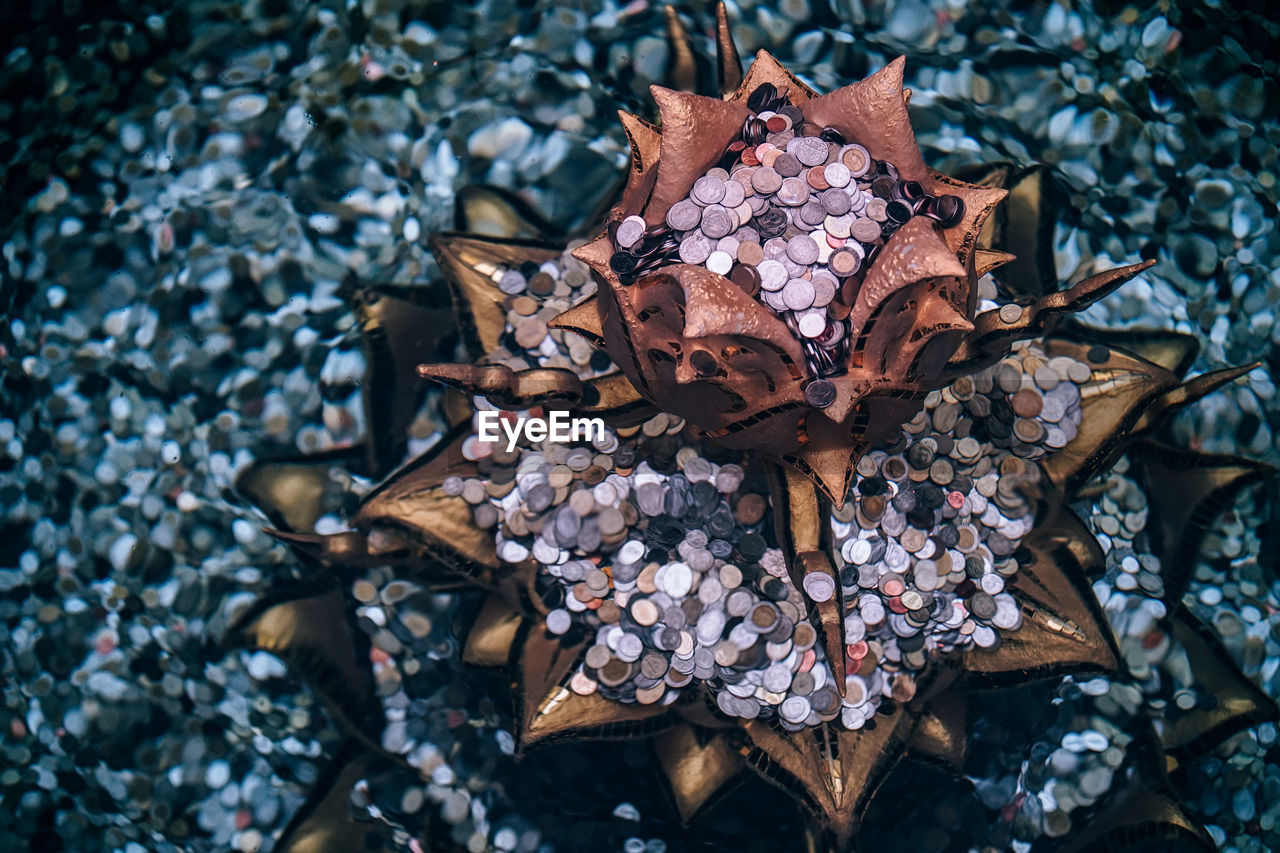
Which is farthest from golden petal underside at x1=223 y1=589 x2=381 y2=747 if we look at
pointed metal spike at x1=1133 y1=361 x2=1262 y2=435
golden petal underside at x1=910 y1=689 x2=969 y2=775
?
pointed metal spike at x1=1133 y1=361 x2=1262 y2=435

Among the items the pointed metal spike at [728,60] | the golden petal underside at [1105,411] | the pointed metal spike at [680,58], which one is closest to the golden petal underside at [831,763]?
the golden petal underside at [1105,411]

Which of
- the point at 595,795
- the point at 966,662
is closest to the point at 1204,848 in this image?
the point at 966,662

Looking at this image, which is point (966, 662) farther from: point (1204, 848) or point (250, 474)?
point (250, 474)

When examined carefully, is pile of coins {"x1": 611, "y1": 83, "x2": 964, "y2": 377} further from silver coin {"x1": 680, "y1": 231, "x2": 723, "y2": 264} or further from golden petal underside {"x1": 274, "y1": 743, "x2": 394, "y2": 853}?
golden petal underside {"x1": 274, "y1": 743, "x2": 394, "y2": 853}

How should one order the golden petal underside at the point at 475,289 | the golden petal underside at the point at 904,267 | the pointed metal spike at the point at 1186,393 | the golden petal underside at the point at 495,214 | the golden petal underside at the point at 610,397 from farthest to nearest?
1. the golden petal underside at the point at 495,214
2. the golden petal underside at the point at 475,289
3. the pointed metal spike at the point at 1186,393
4. the golden petal underside at the point at 610,397
5. the golden petal underside at the point at 904,267

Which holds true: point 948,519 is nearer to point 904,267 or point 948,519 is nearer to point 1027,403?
point 1027,403

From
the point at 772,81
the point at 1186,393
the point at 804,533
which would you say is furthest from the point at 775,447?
the point at 1186,393

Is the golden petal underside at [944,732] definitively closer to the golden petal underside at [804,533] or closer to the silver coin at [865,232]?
the golden petal underside at [804,533]
